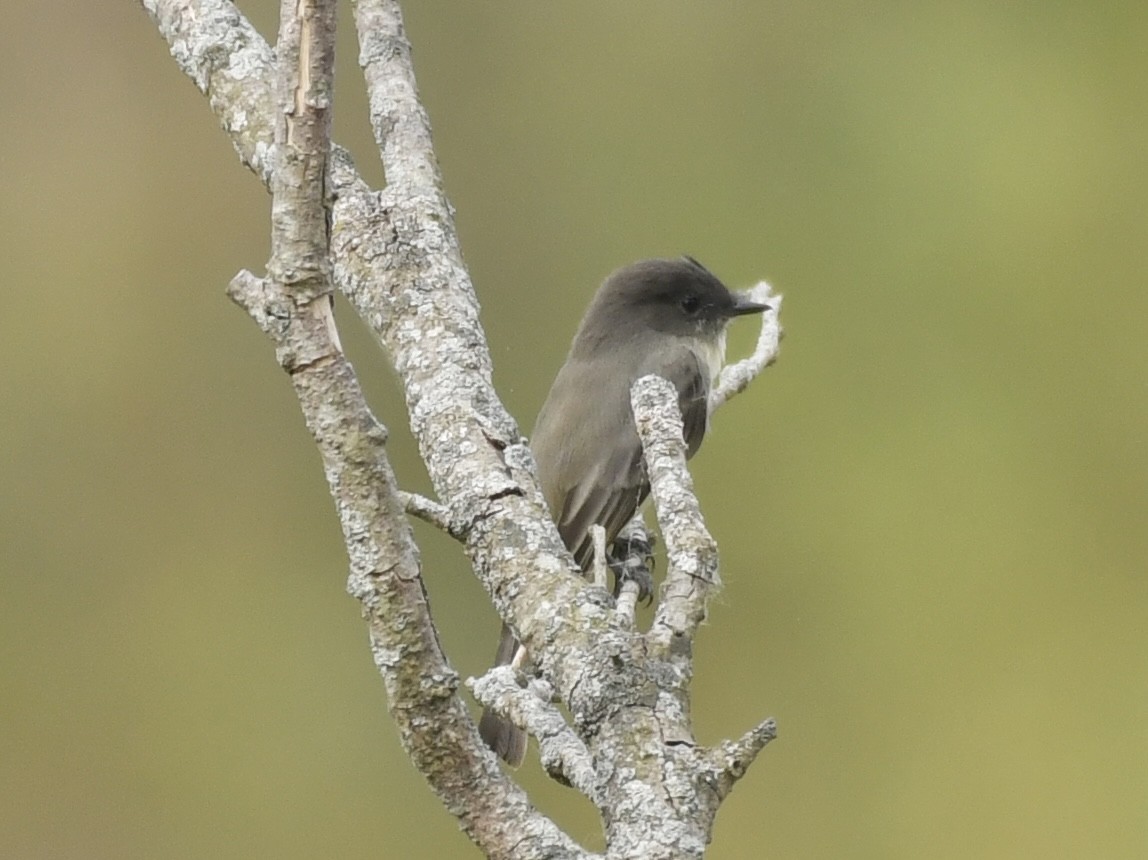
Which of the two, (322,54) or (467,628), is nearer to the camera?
(322,54)

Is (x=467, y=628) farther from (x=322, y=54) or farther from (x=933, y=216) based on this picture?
(x=322, y=54)

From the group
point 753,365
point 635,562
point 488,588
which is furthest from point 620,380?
point 488,588

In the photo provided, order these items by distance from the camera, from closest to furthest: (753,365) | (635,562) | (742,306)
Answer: (753,365) < (635,562) < (742,306)

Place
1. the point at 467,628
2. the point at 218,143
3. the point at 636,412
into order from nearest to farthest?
Result: the point at 636,412, the point at 467,628, the point at 218,143

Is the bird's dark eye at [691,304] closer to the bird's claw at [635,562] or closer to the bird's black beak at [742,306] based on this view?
the bird's black beak at [742,306]

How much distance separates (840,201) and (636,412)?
3118 millimetres

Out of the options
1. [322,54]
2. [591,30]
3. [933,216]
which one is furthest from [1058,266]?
[322,54]

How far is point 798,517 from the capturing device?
173 inches

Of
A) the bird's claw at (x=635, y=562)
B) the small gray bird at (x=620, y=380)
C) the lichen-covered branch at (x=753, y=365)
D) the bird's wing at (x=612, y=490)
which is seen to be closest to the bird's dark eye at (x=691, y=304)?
the small gray bird at (x=620, y=380)

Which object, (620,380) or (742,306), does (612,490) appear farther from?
(742,306)

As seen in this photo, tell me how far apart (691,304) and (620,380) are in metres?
0.32

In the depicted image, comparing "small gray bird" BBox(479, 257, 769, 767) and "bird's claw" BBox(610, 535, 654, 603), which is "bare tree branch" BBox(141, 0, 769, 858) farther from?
"small gray bird" BBox(479, 257, 769, 767)

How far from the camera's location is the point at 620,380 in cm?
327

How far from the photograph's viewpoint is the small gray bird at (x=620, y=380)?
3.03 meters
